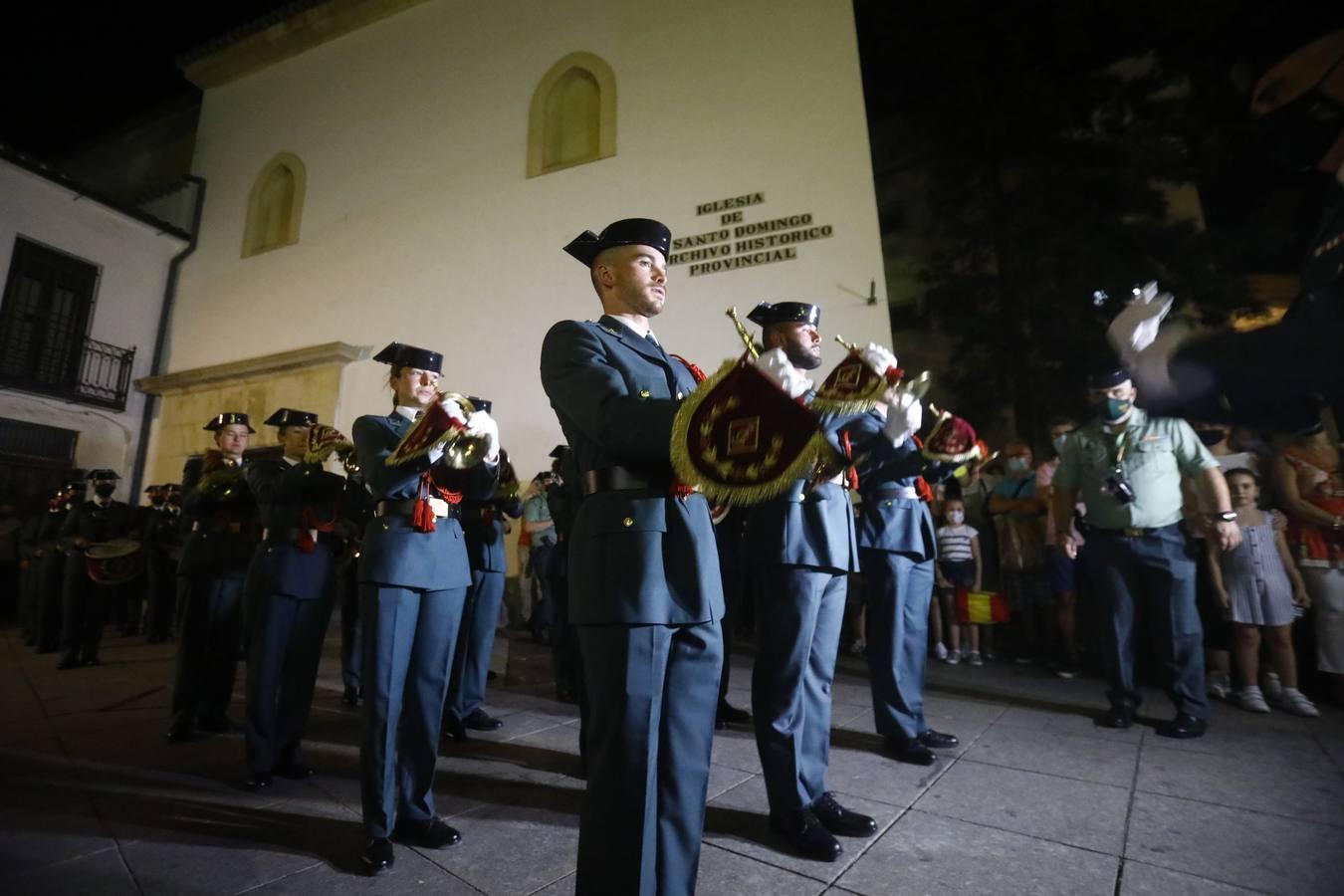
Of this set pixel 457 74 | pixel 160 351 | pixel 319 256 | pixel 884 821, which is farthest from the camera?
pixel 160 351

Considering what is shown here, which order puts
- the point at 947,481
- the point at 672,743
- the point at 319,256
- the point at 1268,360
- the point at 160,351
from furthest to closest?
1. the point at 160,351
2. the point at 319,256
3. the point at 947,481
4. the point at 672,743
5. the point at 1268,360

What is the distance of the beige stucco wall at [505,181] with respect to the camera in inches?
280

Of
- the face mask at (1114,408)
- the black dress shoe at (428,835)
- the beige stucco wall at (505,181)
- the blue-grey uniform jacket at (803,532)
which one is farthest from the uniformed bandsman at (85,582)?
the face mask at (1114,408)

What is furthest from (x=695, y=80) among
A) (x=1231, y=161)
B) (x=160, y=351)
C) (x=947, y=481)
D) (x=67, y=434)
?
(x=67, y=434)

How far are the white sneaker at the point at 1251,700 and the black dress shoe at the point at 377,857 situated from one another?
4970mm

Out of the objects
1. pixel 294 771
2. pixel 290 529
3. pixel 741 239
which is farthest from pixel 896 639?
pixel 741 239

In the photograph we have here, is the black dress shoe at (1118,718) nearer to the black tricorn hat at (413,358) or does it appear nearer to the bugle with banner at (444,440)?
the bugle with banner at (444,440)

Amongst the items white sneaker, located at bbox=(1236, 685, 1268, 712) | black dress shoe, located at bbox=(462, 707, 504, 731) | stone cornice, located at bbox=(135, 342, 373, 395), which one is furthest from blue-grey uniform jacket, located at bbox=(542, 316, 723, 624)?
stone cornice, located at bbox=(135, 342, 373, 395)

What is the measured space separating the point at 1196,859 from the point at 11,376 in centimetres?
1585

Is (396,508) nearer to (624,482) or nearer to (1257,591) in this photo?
(624,482)

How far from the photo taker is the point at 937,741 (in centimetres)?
342

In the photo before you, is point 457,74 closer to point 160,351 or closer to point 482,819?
point 160,351

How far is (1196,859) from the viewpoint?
2.19 metres

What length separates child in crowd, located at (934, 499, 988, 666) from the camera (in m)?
5.85
